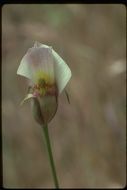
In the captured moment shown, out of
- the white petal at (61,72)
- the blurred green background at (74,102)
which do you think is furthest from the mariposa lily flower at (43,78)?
the blurred green background at (74,102)

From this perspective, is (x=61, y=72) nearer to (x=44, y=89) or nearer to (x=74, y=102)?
(x=44, y=89)

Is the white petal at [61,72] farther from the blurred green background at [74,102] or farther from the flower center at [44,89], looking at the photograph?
the blurred green background at [74,102]

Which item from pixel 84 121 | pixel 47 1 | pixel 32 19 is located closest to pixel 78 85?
pixel 84 121

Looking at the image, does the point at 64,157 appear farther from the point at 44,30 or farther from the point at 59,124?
the point at 44,30

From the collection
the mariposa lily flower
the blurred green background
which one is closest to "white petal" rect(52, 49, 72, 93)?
the mariposa lily flower

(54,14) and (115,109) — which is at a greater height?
(54,14)

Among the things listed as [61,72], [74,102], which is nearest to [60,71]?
[61,72]
